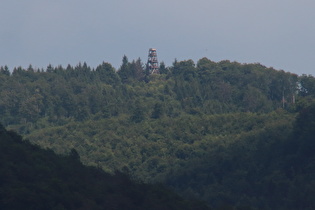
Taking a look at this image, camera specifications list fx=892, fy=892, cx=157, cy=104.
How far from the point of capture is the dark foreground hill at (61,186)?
32.2m

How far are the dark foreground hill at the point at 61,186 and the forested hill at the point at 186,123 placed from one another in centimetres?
1646

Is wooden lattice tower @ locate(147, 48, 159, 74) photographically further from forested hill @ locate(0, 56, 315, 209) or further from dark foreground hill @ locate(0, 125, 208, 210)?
dark foreground hill @ locate(0, 125, 208, 210)

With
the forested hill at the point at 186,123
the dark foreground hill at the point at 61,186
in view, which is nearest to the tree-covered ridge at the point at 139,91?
the forested hill at the point at 186,123

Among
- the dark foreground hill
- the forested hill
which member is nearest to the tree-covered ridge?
the forested hill

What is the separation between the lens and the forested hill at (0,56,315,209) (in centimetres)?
6450

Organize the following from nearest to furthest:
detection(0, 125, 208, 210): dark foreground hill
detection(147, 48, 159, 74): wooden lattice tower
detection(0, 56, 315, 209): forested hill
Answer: detection(0, 125, 208, 210): dark foreground hill, detection(0, 56, 315, 209): forested hill, detection(147, 48, 159, 74): wooden lattice tower

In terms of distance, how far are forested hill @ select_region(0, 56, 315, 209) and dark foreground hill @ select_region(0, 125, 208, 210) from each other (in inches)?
648

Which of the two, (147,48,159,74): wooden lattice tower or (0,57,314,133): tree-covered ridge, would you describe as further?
(147,48,159,74): wooden lattice tower

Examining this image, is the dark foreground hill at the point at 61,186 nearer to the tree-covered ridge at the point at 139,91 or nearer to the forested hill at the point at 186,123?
the forested hill at the point at 186,123

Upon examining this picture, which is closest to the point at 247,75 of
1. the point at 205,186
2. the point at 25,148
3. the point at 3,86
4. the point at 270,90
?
the point at 270,90

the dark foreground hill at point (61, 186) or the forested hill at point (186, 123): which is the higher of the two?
the forested hill at point (186, 123)

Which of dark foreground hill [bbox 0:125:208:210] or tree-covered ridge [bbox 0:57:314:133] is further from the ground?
tree-covered ridge [bbox 0:57:314:133]

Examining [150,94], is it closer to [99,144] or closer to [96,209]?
[99,144]

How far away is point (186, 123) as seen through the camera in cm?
9831
